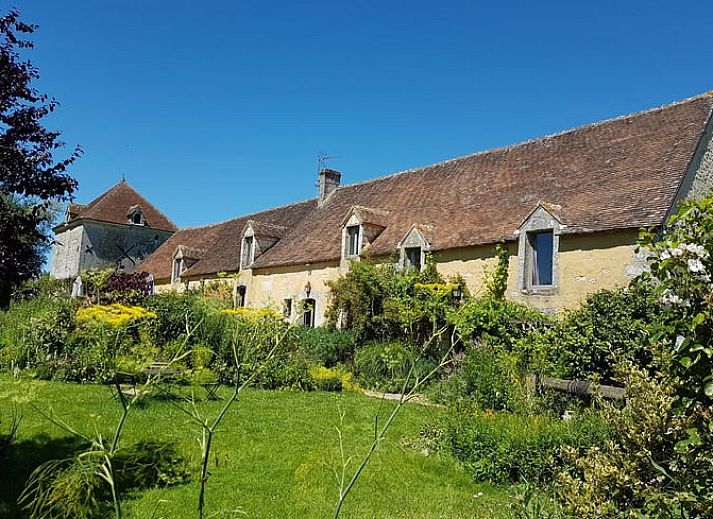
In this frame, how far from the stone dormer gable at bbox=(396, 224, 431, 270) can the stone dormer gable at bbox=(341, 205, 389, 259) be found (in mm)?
1913

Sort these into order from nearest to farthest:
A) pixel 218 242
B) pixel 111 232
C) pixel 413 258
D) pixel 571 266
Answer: pixel 571 266 < pixel 413 258 < pixel 218 242 < pixel 111 232

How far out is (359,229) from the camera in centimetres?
1891

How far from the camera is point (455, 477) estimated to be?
686 cm

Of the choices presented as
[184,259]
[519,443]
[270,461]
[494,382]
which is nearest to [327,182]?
[184,259]

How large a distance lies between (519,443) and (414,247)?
10.2 m

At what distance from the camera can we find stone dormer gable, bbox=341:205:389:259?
18734 millimetres

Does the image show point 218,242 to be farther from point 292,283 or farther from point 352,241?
point 352,241

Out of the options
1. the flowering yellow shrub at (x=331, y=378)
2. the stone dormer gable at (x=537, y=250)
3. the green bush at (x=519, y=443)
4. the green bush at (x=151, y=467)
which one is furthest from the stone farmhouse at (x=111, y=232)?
the green bush at (x=519, y=443)

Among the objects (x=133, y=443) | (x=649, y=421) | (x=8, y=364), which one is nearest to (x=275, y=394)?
(x=133, y=443)

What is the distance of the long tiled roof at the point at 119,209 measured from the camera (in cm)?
3747

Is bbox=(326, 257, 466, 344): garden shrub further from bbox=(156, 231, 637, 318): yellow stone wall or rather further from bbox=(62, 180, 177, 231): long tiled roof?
bbox=(62, 180, 177, 231): long tiled roof

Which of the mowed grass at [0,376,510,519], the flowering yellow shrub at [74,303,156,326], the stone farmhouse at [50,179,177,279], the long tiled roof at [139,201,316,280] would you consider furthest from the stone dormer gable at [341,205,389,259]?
the stone farmhouse at [50,179,177,279]

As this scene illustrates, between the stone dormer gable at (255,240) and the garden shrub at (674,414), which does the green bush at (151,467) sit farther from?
the stone dormer gable at (255,240)

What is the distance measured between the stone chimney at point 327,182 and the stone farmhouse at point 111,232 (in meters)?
17.4
